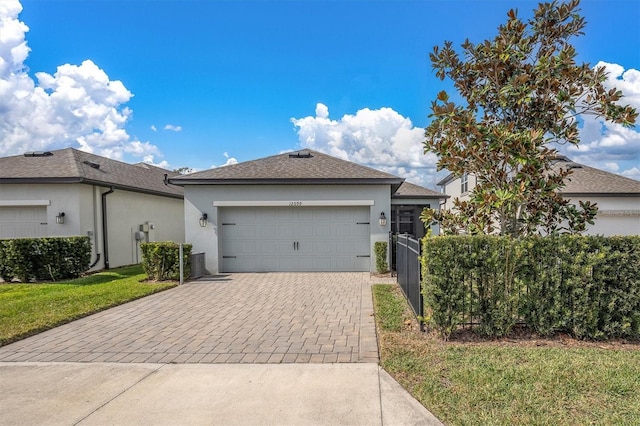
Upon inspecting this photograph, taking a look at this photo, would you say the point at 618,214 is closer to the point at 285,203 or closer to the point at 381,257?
the point at 381,257

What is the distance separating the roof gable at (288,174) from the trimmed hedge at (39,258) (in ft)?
11.7

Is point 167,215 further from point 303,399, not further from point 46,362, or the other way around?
point 303,399

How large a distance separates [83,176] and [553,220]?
42.2ft

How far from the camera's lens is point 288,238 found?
38.2 ft

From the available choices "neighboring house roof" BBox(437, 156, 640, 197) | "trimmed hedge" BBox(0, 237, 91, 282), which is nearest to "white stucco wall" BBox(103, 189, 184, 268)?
"trimmed hedge" BBox(0, 237, 91, 282)

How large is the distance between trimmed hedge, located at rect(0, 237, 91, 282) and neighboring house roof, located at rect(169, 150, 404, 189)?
11.6 ft

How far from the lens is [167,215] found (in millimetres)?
16891

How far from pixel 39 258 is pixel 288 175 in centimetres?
757

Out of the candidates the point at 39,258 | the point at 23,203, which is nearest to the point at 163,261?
the point at 39,258

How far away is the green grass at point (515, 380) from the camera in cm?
291

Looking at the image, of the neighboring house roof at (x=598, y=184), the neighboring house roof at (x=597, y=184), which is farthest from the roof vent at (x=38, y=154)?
the neighboring house roof at (x=598, y=184)

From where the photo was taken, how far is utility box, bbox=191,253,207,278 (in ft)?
34.9

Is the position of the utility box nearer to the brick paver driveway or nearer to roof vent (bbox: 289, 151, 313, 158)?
the brick paver driveway

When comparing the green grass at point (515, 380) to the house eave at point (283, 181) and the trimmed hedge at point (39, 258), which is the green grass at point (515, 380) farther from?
the trimmed hedge at point (39, 258)
